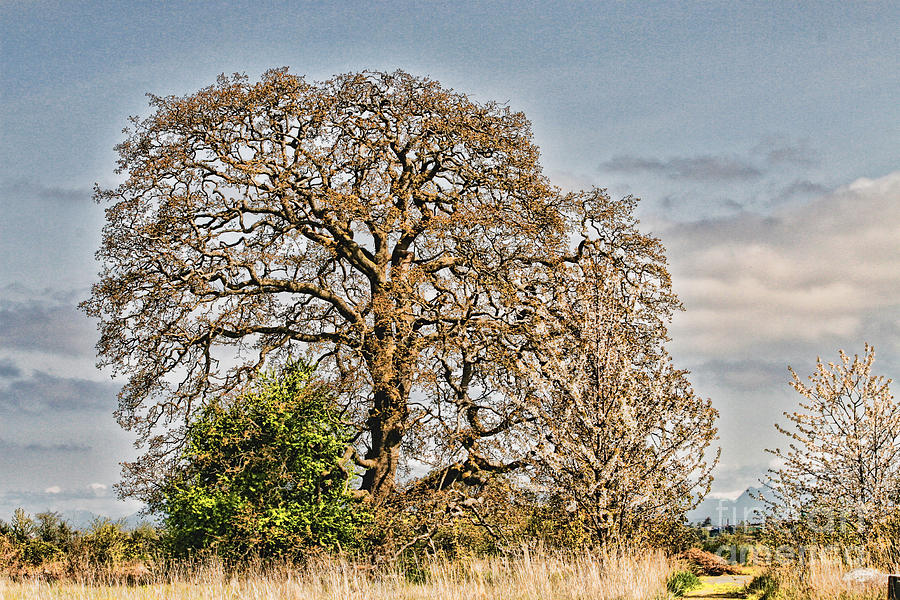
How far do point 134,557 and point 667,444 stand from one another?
13.8m

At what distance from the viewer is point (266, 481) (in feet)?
52.9

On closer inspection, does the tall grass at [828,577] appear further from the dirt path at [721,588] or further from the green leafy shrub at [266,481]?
the green leafy shrub at [266,481]

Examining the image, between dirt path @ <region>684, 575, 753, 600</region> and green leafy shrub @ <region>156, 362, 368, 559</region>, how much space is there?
21.2 ft

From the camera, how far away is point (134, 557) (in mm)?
20078

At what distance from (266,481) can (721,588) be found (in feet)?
29.1

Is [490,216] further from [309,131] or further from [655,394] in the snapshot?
[655,394]

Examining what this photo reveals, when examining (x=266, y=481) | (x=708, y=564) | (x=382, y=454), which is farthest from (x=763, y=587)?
(x=266, y=481)

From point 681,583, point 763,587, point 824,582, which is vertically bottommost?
point 763,587

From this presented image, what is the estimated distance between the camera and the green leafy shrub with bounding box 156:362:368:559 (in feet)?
52.3

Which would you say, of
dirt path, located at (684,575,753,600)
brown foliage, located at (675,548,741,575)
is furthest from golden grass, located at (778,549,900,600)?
brown foliage, located at (675,548,741,575)

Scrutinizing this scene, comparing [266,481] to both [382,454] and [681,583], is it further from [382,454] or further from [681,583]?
[681,583]

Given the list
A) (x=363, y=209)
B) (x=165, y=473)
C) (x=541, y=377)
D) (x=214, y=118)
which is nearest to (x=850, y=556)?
(x=541, y=377)

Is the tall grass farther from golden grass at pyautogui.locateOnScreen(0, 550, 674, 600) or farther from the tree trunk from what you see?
the tree trunk

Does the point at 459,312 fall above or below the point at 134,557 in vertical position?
above
